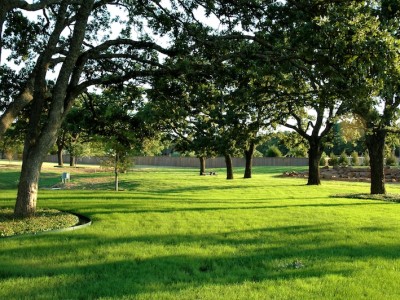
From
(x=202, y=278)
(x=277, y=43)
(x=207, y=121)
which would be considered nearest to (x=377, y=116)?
(x=207, y=121)

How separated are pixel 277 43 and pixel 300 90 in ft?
18.4

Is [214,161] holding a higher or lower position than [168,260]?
higher

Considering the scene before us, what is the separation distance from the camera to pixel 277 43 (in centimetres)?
973

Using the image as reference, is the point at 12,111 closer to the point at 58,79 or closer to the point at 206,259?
the point at 58,79

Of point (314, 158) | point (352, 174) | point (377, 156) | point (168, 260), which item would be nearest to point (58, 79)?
point (168, 260)

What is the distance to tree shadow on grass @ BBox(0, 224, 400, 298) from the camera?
5.13 metres

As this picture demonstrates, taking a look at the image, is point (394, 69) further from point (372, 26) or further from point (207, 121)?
point (207, 121)

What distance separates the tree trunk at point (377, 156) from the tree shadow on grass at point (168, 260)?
12197mm

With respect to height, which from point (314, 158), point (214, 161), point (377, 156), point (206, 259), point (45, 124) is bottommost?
point (206, 259)

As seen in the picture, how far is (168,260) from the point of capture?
622cm

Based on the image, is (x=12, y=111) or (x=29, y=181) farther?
(x=29, y=181)

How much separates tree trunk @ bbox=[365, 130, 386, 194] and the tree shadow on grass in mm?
12197

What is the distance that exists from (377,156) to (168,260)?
51.6ft

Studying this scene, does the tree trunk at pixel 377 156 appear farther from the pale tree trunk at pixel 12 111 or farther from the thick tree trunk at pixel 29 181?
the pale tree trunk at pixel 12 111
